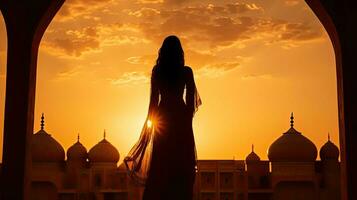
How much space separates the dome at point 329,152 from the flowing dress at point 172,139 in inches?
585

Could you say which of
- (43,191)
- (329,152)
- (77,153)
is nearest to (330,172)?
(329,152)

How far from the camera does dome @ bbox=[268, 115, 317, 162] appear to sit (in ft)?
56.9

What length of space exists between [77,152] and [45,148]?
123 cm

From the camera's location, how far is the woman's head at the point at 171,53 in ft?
13.0

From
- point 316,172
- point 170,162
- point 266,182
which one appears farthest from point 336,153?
point 170,162

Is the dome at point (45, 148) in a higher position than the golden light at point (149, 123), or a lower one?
higher

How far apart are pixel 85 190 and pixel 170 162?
1505 centimetres

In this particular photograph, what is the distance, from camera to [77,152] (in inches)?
764

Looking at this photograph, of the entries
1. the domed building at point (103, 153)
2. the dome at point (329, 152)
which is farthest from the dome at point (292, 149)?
the domed building at point (103, 153)

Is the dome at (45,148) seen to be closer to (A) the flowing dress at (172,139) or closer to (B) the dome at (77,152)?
(B) the dome at (77,152)

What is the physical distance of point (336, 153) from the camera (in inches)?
720

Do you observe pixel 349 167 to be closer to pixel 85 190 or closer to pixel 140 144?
pixel 140 144

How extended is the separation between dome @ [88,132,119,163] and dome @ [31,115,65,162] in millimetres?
986

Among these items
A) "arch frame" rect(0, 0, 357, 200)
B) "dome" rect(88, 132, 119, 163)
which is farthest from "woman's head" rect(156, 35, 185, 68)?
A: "dome" rect(88, 132, 119, 163)
